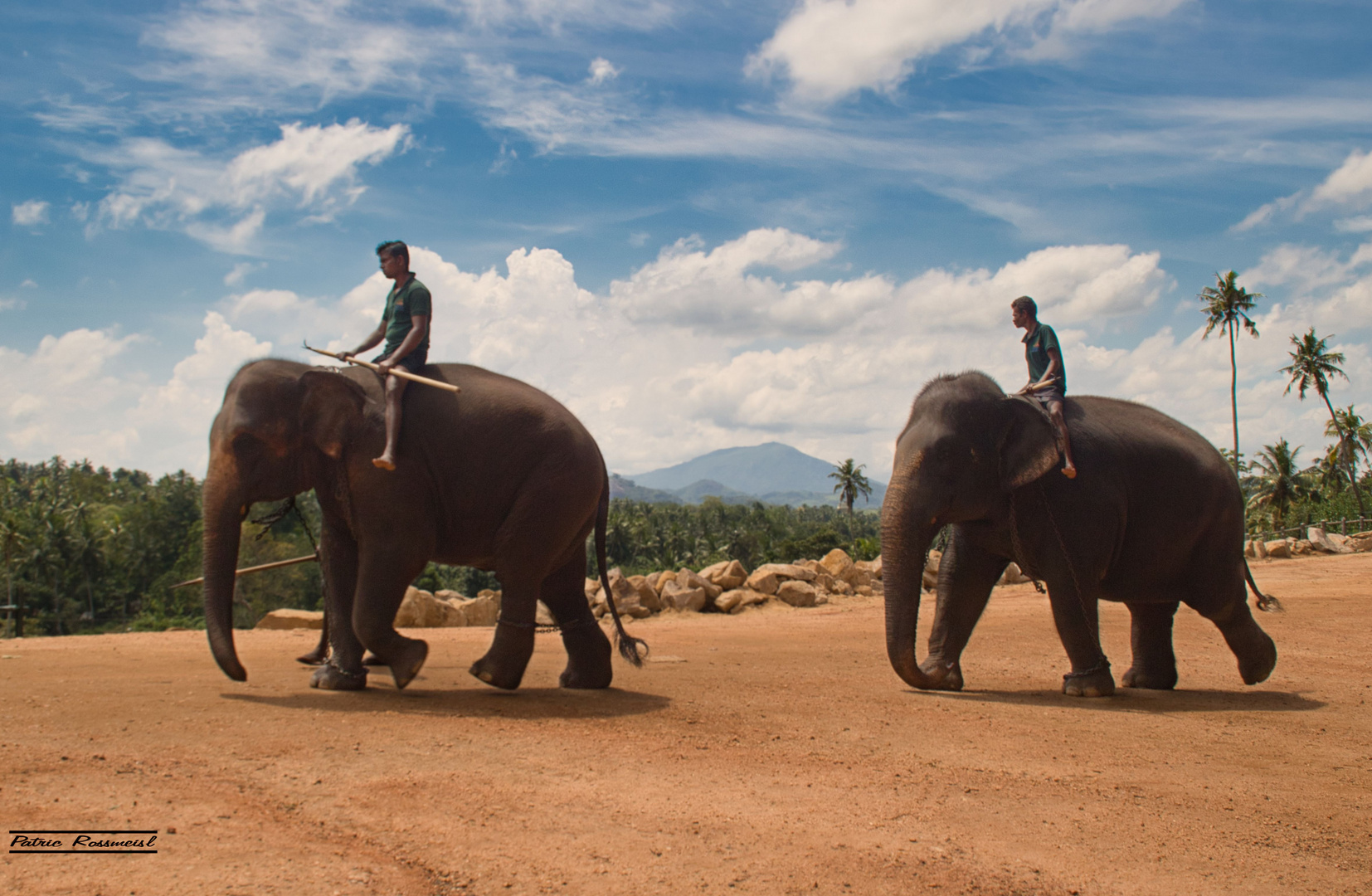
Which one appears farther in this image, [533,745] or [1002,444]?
[1002,444]

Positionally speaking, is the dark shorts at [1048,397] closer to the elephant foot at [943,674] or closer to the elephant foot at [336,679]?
the elephant foot at [943,674]

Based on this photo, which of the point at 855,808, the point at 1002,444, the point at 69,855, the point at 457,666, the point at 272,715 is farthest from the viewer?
the point at 457,666

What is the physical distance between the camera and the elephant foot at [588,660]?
8375 mm

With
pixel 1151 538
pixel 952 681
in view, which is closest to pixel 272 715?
pixel 952 681

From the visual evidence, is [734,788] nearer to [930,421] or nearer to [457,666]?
[930,421]

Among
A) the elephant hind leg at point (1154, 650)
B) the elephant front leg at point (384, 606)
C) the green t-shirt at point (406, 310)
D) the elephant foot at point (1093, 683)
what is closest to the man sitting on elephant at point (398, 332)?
the green t-shirt at point (406, 310)

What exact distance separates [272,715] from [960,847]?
426cm

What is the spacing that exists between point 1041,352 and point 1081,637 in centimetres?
254

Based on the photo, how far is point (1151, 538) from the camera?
8.82 m

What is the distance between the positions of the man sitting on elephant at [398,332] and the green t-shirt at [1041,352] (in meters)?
5.30

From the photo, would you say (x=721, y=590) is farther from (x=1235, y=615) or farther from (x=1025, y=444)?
(x=1025, y=444)

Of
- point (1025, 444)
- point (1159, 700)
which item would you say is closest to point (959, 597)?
point (1025, 444)

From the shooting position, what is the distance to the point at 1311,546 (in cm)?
3019

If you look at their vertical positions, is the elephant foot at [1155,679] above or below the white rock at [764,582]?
below
